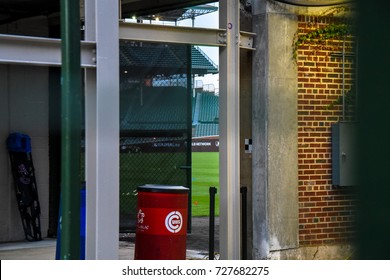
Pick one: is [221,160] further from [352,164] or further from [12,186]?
[352,164]

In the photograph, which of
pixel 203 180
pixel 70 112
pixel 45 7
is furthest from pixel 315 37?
pixel 203 180

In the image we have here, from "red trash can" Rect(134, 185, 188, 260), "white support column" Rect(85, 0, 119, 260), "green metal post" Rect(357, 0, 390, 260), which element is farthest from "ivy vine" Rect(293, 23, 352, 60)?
"green metal post" Rect(357, 0, 390, 260)

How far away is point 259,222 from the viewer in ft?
33.6

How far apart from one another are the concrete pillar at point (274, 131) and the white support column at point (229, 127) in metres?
1.18

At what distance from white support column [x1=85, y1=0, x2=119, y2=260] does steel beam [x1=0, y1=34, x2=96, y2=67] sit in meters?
0.12

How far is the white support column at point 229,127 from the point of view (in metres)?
8.95

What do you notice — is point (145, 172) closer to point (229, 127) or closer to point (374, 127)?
point (229, 127)

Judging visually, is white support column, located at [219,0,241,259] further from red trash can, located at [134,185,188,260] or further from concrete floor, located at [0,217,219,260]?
concrete floor, located at [0,217,219,260]

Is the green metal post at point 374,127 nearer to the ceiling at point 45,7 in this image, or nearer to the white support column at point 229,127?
the white support column at point 229,127
